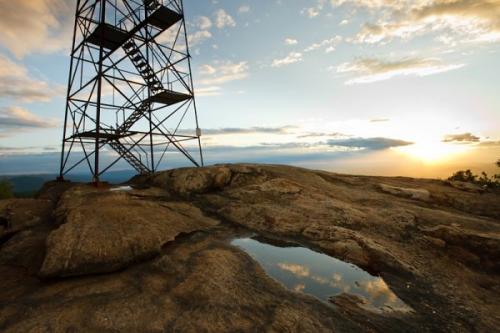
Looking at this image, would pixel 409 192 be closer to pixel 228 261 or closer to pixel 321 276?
pixel 321 276

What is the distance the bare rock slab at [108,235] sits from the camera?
22.1 ft

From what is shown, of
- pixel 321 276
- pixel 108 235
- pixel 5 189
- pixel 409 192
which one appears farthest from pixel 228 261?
pixel 5 189

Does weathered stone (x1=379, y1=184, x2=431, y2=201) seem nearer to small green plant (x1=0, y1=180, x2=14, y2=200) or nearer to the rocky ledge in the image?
the rocky ledge

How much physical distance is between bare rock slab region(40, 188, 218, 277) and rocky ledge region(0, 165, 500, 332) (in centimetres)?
3

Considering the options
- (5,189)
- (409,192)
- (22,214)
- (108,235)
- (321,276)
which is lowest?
(5,189)

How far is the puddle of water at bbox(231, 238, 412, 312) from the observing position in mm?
6320

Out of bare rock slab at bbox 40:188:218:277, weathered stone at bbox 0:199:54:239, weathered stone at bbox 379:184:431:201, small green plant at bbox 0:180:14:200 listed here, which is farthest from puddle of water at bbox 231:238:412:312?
small green plant at bbox 0:180:14:200

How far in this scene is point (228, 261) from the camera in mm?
7223

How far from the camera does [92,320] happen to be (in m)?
4.97

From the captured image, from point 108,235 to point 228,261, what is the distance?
3298 millimetres

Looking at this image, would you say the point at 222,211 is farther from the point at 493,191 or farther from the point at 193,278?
the point at 493,191

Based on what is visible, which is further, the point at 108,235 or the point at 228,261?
the point at 108,235

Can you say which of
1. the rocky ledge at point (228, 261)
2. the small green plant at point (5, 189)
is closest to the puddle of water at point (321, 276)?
the rocky ledge at point (228, 261)

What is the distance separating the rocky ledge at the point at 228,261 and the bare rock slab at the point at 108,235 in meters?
0.03
